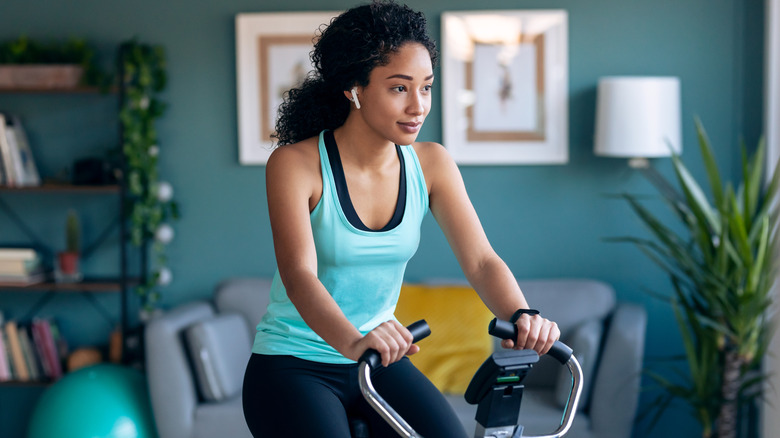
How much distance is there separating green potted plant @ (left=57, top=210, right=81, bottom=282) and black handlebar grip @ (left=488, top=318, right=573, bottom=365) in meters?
2.92

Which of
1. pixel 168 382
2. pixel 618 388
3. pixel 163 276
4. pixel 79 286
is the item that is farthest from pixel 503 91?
pixel 79 286

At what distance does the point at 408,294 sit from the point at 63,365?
176 centimetres

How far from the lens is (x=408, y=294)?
3.41 metres

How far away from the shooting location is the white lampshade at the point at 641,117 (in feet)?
10.5

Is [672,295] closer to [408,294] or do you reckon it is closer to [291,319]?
[408,294]

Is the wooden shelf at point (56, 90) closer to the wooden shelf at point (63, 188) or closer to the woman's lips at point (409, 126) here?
the wooden shelf at point (63, 188)

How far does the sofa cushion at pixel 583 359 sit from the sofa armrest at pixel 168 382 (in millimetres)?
1463

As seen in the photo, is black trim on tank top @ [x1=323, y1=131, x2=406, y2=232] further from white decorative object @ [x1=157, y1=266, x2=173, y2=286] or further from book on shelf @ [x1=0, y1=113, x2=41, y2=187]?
book on shelf @ [x1=0, y1=113, x2=41, y2=187]

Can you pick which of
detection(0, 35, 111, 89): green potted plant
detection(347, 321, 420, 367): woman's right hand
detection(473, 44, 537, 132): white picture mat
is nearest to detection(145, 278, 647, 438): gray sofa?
detection(473, 44, 537, 132): white picture mat

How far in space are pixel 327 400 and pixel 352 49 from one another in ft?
2.10

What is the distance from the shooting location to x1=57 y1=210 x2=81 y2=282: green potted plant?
12.0 feet

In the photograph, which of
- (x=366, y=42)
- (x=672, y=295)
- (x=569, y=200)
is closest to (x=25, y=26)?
(x=569, y=200)

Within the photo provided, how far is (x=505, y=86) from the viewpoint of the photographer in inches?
142

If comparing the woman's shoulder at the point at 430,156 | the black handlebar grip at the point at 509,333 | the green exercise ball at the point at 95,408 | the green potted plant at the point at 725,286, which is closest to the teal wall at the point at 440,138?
the green potted plant at the point at 725,286
